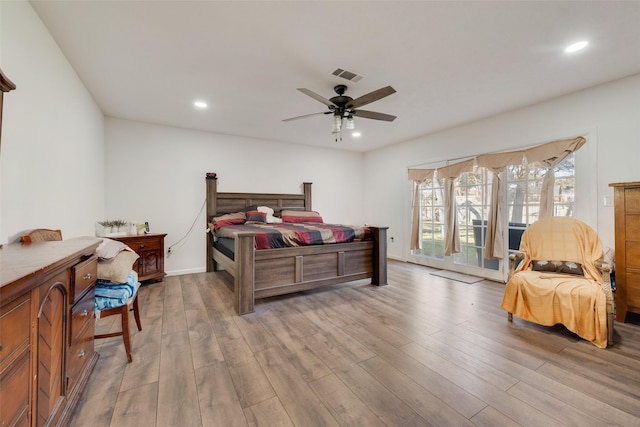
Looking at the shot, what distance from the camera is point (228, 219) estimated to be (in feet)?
14.1

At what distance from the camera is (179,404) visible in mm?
1471

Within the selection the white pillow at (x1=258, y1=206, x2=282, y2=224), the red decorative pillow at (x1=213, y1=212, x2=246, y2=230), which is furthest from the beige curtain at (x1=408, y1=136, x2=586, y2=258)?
the red decorative pillow at (x1=213, y1=212, x2=246, y2=230)

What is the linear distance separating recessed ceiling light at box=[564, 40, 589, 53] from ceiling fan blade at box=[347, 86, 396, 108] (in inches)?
62.1

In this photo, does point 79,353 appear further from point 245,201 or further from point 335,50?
point 245,201

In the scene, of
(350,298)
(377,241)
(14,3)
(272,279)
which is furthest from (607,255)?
(14,3)

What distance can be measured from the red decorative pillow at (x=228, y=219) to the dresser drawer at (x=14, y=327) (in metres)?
3.31

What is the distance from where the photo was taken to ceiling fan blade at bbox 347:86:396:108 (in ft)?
7.65

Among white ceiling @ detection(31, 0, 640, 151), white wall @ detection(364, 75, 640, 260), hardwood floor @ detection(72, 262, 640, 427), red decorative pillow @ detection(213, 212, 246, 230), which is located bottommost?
hardwood floor @ detection(72, 262, 640, 427)

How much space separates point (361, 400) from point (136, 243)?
3.56m

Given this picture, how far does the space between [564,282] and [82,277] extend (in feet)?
11.9

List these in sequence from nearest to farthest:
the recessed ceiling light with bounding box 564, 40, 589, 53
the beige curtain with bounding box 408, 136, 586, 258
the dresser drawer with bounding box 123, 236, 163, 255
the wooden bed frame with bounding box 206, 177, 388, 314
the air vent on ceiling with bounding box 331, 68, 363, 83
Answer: the recessed ceiling light with bounding box 564, 40, 589, 53, the air vent on ceiling with bounding box 331, 68, 363, 83, the wooden bed frame with bounding box 206, 177, 388, 314, the beige curtain with bounding box 408, 136, 586, 258, the dresser drawer with bounding box 123, 236, 163, 255

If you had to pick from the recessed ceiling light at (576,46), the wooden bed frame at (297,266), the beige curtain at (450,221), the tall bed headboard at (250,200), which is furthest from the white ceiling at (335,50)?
the wooden bed frame at (297,266)

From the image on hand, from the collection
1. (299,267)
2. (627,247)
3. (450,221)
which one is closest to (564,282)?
(627,247)

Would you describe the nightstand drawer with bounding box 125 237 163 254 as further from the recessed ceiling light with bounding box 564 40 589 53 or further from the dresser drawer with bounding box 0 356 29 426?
the recessed ceiling light with bounding box 564 40 589 53
